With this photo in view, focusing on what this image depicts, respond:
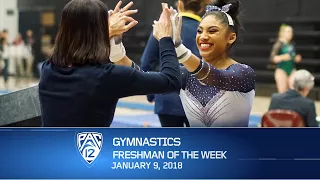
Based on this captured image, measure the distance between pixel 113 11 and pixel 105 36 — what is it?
0.77ft

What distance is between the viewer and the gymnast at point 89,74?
2000 mm

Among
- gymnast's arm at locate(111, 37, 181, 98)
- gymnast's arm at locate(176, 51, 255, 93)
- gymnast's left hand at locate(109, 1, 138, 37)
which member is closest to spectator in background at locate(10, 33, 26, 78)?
gymnast's left hand at locate(109, 1, 138, 37)

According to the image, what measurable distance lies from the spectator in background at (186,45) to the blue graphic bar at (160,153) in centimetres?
53

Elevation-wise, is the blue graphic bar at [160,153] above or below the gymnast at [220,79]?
below

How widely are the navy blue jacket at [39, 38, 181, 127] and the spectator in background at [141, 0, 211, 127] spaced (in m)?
0.51

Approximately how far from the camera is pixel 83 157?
2.02m

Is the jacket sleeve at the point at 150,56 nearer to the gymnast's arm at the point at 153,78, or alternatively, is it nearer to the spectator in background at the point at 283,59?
the gymnast's arm at the point at 153,78

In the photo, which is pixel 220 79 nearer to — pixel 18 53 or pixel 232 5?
pixel 232 5

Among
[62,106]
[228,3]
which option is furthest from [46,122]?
[228,3]

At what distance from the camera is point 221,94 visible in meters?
2.23

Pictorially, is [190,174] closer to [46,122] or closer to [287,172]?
[287,172]

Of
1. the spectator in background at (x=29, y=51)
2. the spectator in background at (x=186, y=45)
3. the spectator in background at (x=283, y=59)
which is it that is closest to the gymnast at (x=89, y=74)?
the spectator in background at (x=186, y=45)

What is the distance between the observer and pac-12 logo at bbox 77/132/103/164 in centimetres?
201

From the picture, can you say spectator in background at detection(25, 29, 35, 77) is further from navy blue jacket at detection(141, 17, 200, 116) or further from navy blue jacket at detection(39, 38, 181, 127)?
navy blue jacket at detection(39, 38, 181, 127)
